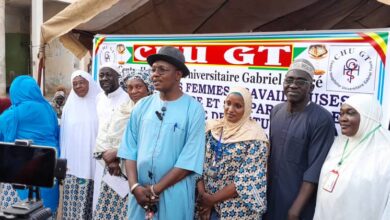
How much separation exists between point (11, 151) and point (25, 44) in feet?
48.5

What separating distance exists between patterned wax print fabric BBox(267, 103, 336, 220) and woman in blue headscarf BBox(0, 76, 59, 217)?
2.11 m

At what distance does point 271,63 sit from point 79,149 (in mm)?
1954

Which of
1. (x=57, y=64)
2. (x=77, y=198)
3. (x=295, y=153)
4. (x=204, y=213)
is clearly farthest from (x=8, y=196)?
(x=57, y=64)

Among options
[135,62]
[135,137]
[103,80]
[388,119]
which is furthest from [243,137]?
[135,62]

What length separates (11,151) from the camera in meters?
2.07

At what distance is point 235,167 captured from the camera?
2.70 meters

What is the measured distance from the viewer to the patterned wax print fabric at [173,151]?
8.25ft

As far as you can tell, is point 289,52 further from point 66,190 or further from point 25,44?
point 25,44

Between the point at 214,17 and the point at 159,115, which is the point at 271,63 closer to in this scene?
the point at 159,115

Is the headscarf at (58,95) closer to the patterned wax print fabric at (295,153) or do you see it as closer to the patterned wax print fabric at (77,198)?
the patterned wax print fabric at (77,198)

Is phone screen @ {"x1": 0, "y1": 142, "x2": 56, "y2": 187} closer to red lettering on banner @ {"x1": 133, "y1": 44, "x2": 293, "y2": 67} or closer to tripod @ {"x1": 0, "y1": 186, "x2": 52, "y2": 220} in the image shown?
tripod @ {"x1": 0, "y1": 186, "x2": 52, "y2": 220}

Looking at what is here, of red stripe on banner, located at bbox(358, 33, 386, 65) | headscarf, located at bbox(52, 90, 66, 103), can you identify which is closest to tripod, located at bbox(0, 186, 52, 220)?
red stripe on banner, located at bbox(358, 33, 386, 65)

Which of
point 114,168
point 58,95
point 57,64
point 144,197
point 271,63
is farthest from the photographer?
point 57,64

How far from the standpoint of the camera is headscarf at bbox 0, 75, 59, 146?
11.4 feet
